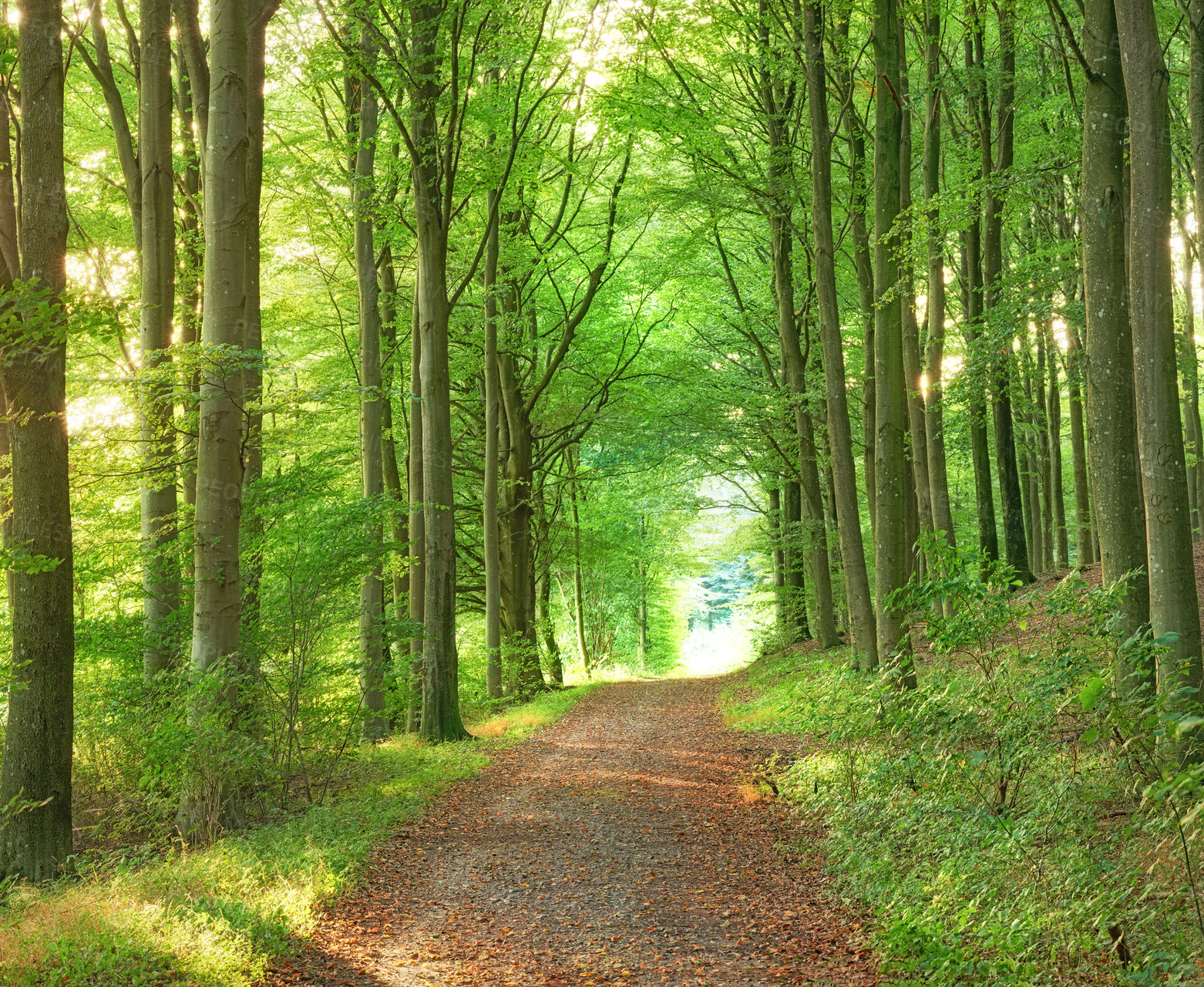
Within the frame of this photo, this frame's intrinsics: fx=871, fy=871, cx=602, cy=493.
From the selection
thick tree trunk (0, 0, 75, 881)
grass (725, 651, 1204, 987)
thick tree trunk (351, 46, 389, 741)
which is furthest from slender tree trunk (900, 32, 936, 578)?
thick tree trunk (0, 0, 75, 881)

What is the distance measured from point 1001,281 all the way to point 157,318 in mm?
10764

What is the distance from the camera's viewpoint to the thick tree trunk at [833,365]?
34.8ft

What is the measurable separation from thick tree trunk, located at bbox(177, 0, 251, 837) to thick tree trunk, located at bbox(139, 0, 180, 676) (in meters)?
1.21

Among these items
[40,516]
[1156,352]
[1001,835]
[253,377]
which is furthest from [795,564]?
[40,516]

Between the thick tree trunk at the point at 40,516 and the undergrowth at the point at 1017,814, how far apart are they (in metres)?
5.65

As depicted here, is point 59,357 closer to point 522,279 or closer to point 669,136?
point 669,136

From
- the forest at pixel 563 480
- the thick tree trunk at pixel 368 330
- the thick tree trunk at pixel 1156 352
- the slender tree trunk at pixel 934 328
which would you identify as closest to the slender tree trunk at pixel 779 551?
the forest at pixel 563 480

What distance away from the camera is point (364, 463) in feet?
44.9

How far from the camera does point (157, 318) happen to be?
32.5ft

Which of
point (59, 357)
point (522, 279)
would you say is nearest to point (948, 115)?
point (522, 279)

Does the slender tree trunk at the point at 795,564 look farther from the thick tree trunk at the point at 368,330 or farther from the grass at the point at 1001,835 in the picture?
the grass at the point at 1001,835

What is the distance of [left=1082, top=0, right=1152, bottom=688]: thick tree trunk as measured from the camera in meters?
6.21

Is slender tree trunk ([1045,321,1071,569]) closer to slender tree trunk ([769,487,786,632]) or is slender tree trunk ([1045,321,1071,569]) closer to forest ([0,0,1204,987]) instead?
forest ([0,0,1204,987])

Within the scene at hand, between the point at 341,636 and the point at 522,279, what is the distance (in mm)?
10942
